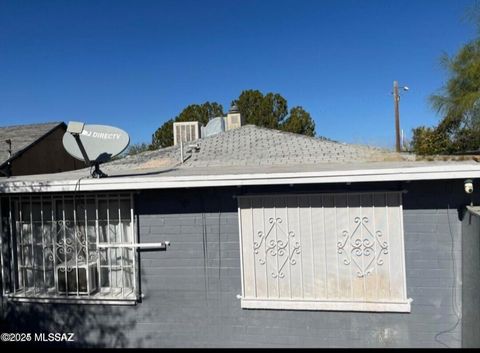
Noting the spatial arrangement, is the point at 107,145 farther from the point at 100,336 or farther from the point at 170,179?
the point at 100,336

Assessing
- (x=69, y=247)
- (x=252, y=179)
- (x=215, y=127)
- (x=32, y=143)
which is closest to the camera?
(x=252, y=179)

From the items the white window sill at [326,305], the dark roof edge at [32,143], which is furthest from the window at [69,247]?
the dark roof edge at [32,143]

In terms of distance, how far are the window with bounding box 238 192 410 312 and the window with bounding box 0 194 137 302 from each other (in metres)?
1.72

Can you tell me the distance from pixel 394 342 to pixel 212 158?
6866 millimetres

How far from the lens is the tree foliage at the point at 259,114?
1276 inches

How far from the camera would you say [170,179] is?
213 inches

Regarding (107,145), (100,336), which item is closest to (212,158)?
(107,145)

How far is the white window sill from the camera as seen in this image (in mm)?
5199

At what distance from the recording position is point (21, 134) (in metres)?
20.7

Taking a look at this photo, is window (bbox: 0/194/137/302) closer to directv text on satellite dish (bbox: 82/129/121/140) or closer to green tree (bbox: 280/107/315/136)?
directv text on satellite dish (bbox: 82/129/121/140)

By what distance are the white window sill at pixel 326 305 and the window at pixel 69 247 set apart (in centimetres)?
169

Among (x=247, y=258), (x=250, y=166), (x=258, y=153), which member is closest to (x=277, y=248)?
(x=247, y=258)

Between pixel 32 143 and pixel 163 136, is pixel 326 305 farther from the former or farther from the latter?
pixel 163 136

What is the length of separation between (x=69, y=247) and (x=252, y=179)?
2896 millimetres
